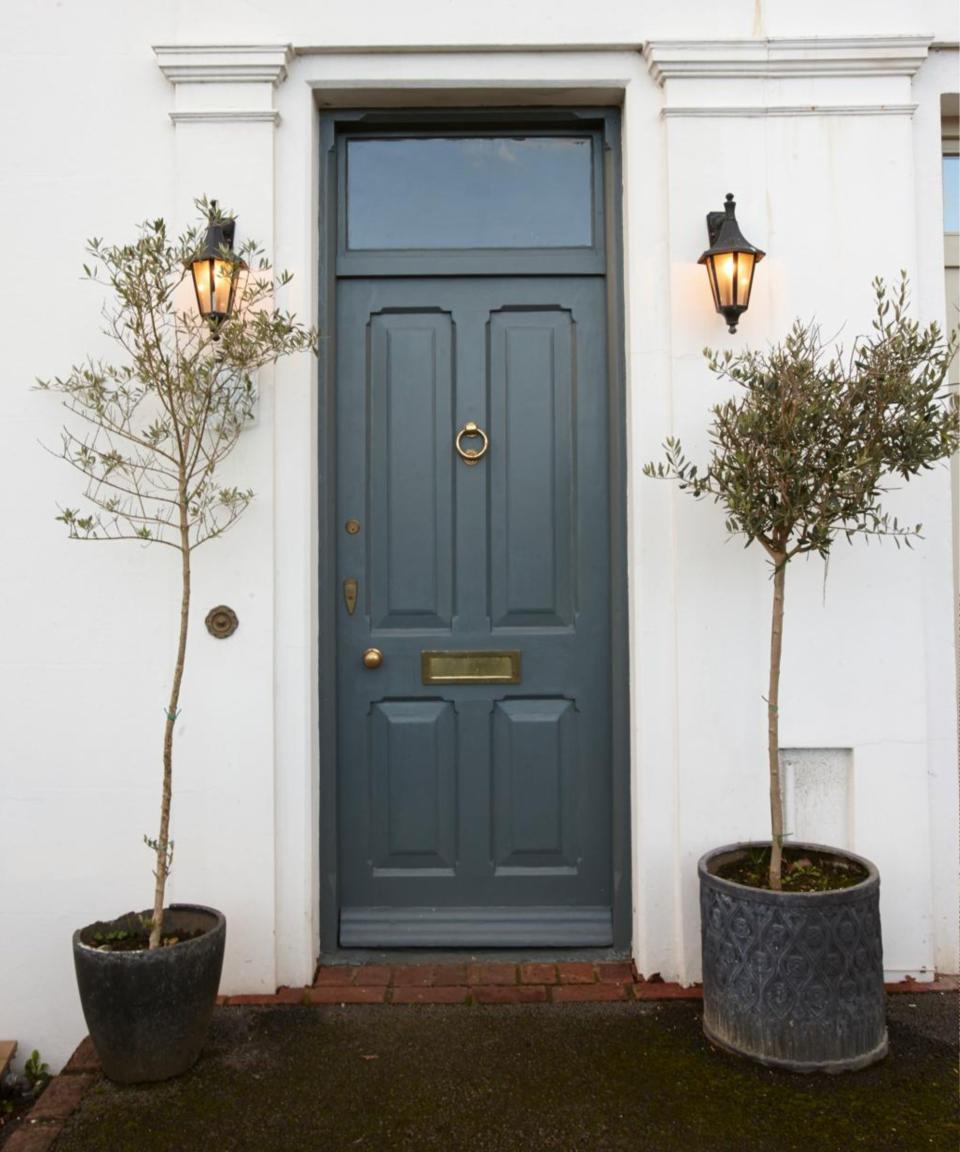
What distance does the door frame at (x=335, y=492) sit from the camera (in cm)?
337

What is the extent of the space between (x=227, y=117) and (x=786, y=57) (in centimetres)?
199

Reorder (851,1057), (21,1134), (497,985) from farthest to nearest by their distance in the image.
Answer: (497,985), (851,1057), (21,1134)

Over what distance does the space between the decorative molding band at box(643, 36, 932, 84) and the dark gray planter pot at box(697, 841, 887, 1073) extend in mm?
2760

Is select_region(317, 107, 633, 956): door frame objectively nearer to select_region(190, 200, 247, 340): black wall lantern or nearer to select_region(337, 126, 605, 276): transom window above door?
select_region(337, 126, 605, 276): transom window above door

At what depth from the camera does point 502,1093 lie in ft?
8.34

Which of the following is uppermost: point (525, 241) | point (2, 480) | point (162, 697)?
point (525, 241)

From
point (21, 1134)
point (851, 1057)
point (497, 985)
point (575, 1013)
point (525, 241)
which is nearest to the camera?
point (21, 1134)

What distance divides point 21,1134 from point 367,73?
3502 millimetres

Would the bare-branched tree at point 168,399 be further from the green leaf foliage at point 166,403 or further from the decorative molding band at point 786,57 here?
the decorative molding band at point 786,57

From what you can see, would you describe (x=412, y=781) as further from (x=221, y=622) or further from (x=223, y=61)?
(x=223, y=61)

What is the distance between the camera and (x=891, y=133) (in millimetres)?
3242

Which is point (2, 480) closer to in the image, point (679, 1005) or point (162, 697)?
point (162, 697)

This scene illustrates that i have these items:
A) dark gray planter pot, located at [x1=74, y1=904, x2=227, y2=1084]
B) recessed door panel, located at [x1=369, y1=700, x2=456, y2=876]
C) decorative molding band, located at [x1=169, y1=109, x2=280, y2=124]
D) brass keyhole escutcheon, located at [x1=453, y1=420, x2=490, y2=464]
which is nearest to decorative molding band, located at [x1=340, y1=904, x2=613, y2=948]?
recessed door panel, located at [x1=369, y1=700, x2=456, y2=876]

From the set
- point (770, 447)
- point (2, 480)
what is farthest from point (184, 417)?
point (770, 447)
